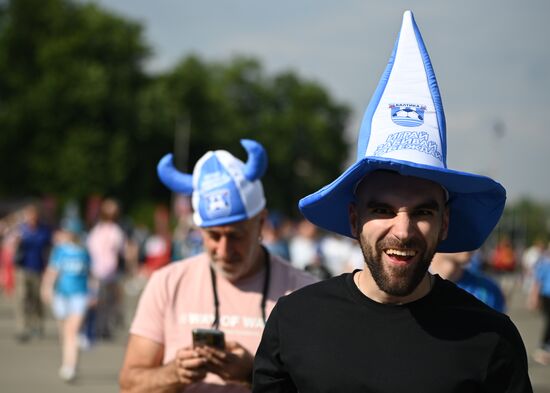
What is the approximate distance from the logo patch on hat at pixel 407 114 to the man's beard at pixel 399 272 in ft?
1.16

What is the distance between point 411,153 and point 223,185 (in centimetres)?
204

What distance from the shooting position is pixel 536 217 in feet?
487

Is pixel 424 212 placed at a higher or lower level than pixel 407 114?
lower

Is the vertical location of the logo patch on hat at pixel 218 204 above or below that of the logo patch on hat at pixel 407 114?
below

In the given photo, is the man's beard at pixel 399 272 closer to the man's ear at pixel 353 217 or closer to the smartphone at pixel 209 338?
the man's ear at pixel 353 217

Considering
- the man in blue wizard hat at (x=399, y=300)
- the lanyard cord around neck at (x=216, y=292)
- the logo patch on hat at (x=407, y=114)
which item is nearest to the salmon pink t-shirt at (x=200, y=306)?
the lanyard cord around neck at (x=216, y=292)

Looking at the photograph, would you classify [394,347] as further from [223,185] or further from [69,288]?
[69,288]

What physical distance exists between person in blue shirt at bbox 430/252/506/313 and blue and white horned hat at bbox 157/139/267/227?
2103 millimetres

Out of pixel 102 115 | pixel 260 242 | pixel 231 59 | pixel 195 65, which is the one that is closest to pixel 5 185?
pixel 102 115

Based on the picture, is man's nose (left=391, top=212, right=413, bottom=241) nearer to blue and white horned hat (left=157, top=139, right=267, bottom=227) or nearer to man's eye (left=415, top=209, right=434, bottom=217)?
man's eye (left=415, top=209, right=434, bottom=217)

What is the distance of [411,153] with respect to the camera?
314 cm

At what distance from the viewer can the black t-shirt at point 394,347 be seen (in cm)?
304

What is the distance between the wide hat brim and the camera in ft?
10.2

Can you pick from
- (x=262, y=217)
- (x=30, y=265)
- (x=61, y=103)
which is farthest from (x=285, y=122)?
(x=262, y=217)
